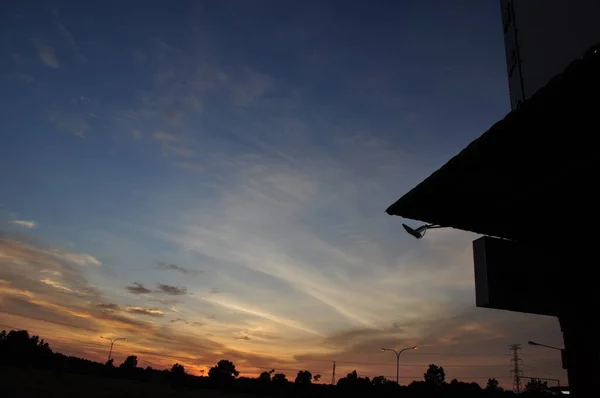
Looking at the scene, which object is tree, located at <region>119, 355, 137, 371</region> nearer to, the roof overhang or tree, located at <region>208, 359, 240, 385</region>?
tree, located at <region>208, 359, 240, 385</region>

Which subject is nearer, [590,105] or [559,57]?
[590,105]

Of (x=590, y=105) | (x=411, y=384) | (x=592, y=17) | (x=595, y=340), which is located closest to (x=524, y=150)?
(x=590, y=105)

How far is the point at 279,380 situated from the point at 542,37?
154 metres

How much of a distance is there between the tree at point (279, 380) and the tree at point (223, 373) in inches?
576

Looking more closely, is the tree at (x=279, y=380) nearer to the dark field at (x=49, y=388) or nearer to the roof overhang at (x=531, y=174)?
the dark field at (x=49, y=388)

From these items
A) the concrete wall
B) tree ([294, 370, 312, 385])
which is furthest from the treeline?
the concrete wall

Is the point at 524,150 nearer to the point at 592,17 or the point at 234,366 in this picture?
the point at 592,17

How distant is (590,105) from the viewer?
3125mm

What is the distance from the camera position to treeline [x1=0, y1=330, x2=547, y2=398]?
11812 cm

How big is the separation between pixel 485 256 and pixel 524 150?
121 centimetres

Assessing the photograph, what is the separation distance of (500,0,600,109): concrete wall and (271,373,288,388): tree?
485 feet

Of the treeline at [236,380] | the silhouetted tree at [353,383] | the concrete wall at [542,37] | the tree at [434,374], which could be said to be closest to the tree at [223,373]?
the treeline at [236,380]

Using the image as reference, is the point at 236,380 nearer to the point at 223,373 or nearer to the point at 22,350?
the point at 223,373

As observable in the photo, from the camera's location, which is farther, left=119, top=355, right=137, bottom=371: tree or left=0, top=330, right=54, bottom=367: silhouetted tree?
left=119, top=355, right=137, bottom=371: tree
